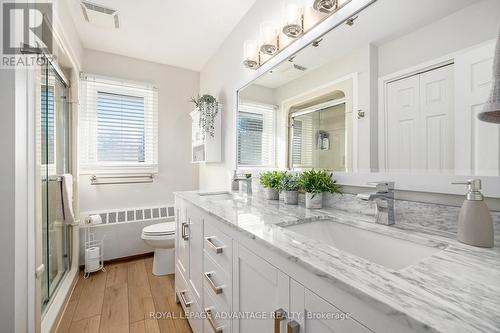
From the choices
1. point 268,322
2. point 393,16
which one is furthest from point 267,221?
point 393,16

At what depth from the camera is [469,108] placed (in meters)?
0.74

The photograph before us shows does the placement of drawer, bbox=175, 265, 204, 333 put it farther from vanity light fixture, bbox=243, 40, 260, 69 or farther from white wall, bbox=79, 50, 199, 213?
vanity light fixture, bbox=243, 40, 260, 69

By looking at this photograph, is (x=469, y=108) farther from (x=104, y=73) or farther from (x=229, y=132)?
(x=104, y=73)

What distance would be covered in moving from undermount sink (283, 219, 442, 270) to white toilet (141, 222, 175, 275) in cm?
169

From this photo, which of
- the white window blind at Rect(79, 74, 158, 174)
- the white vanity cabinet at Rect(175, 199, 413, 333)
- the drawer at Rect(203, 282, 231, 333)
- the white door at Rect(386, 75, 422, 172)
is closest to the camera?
the white vanity cabinet at Rect(175, 199, 413, 333)

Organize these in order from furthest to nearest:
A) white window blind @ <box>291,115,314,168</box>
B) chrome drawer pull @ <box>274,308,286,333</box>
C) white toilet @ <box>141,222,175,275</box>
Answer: white toilet @ <box>141,222,175,275</box> < white window blind @ <box>291,115,314,168</box> < chrome drawer pull @ <box>274,308,286,333</box>

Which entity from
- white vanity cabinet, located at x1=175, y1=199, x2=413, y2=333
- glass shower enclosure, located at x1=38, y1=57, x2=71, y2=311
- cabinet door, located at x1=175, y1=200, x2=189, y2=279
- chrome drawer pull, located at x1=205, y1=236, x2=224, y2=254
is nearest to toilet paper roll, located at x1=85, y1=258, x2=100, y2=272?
glass shower enclosure, located at x1=38, y1=57, x2=71, y2=311

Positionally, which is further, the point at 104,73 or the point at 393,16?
the point at 104,73

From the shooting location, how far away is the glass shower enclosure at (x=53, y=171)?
1.59 m

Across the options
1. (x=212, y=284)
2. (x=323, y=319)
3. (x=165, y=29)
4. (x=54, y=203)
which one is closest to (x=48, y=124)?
(x=54, y=203)

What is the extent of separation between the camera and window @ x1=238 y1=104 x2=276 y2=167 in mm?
1726

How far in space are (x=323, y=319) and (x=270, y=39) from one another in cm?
167

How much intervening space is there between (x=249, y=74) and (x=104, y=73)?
1854mm

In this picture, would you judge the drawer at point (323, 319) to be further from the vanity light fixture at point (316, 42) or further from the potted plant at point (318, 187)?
the vanity light fixture at point (316, 42)
